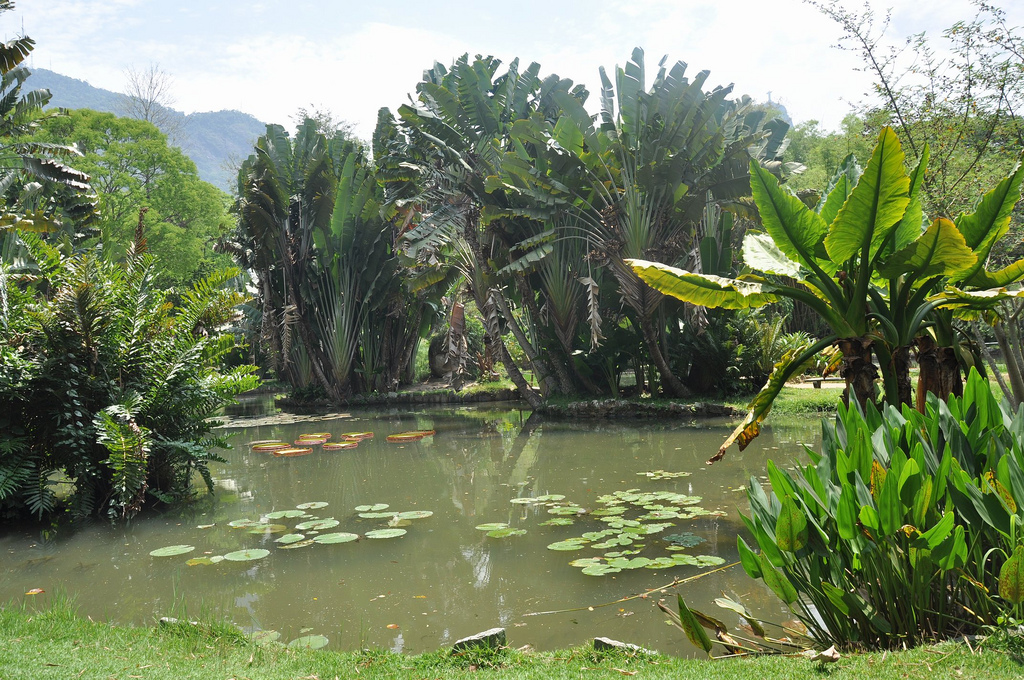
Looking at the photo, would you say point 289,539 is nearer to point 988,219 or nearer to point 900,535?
point 900,535

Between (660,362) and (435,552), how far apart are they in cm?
1030

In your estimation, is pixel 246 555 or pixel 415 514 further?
pixel 415 514

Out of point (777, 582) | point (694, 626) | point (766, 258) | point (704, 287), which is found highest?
point (766, 258)

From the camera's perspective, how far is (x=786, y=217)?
17.2ft

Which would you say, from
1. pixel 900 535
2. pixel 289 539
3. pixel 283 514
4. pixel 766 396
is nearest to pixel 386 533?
pixel 289 539

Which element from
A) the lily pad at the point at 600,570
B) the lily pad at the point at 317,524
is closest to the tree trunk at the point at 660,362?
the lily pad at the point at 317,524

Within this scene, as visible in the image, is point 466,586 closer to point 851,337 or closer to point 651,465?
point 851,337

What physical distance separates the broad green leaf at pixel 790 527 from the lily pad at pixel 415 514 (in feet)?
15.1

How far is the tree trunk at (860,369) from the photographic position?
5027mm

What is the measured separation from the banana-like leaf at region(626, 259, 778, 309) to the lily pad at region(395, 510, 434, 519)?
335 cm

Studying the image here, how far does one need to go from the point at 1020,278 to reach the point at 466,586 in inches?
173

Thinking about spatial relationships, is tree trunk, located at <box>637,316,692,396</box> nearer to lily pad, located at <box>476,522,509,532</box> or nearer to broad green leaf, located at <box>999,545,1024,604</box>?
lily pad, located at <box>476,522,509,532</box>

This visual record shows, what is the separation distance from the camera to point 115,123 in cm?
2931

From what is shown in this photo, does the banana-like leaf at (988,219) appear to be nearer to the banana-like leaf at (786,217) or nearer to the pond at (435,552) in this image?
the banana-like leaf at (786,217)
